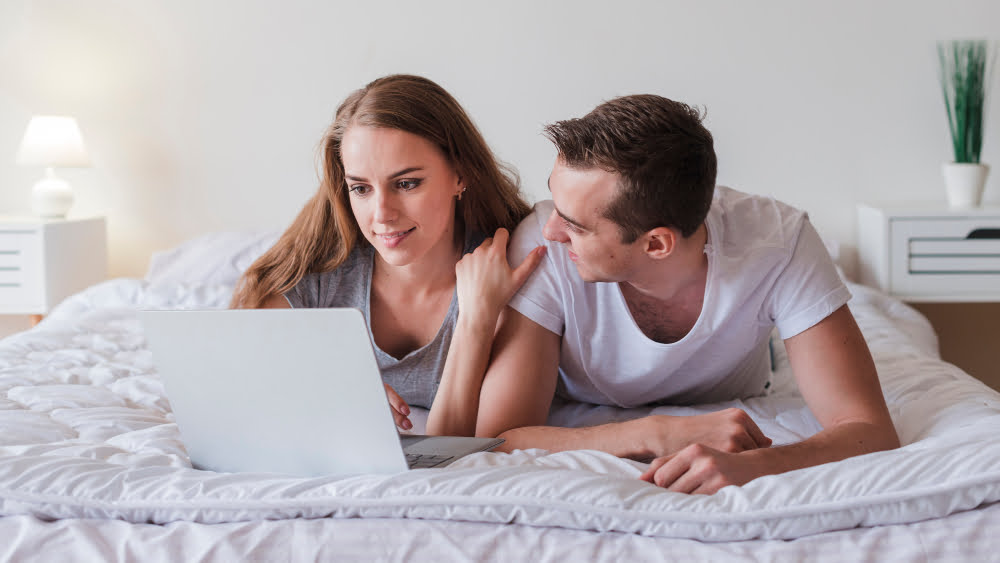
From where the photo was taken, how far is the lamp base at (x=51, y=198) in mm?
2783

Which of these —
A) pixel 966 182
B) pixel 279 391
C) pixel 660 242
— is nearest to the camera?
pixel 279 391

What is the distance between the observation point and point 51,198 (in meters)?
2.79

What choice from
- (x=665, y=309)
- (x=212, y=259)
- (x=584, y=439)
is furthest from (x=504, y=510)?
(x=212, y=259)

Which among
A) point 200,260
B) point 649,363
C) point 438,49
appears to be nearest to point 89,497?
point 649,363

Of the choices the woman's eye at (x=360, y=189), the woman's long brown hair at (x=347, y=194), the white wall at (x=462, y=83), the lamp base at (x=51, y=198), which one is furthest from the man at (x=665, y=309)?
the lamp base at (x=51, y=198)

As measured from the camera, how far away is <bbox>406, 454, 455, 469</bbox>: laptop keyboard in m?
0.99

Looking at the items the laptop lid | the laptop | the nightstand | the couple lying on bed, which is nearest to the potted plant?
the nightstand

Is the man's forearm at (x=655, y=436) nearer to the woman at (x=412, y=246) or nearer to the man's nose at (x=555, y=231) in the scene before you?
the woman at (x=412, y=246)

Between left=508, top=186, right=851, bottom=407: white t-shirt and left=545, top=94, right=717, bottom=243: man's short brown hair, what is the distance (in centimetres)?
13

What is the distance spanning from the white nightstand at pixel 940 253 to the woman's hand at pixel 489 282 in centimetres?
159

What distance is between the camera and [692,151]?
1127 millimetres

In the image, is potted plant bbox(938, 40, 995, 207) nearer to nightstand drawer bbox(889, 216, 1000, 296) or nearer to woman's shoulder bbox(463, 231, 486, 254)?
nightstand drawer bbox(889, 216, 1000, 296)

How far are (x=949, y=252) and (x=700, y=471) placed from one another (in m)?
1.92

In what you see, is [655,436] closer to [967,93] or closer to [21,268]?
[967,93]
